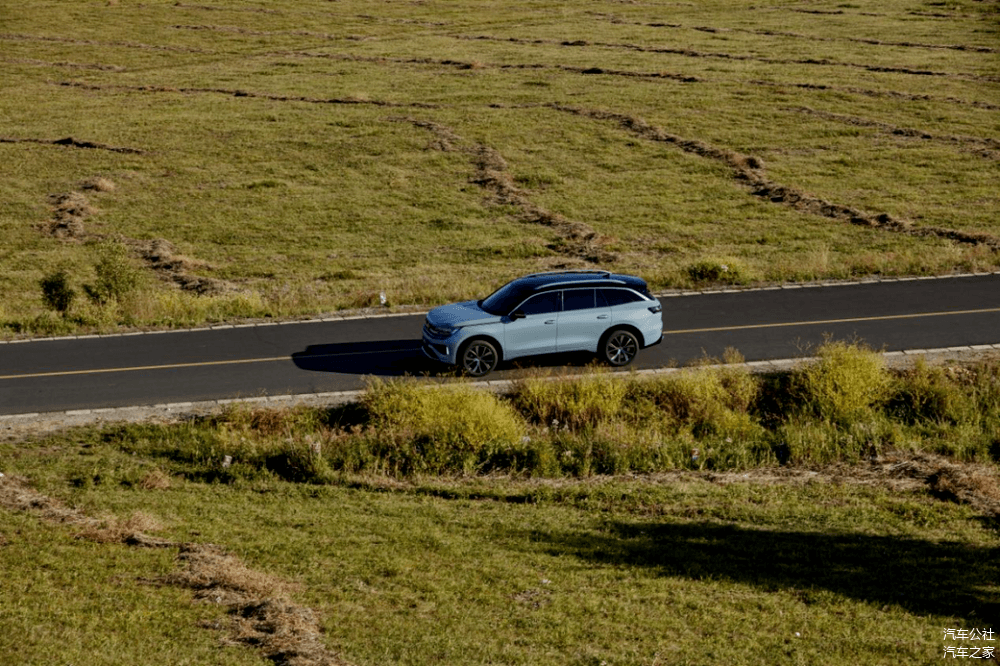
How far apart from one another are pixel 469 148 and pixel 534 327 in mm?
27291

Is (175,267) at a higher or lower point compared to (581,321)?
higher

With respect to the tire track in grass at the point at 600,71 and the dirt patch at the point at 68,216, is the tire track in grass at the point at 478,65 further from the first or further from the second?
the dirt patch at the point at 68,216

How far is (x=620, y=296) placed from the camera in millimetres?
22094

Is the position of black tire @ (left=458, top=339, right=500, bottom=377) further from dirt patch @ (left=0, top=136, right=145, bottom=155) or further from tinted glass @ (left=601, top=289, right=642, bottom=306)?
dirt patch @ (left=0, top=136, right=145, bottom=155)

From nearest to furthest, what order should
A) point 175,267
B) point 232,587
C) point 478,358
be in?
1. point 232,587
2. point 478,358
3. point 175,267

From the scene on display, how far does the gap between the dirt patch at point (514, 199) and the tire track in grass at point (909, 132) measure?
16.5m

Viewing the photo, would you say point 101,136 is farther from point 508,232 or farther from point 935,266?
point 935,266

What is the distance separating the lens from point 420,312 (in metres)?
26.0

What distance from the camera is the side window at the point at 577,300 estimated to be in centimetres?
2173

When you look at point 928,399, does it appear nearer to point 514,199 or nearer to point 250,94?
point 514,199

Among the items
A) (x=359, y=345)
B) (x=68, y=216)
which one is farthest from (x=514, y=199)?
(x=359, y=345)

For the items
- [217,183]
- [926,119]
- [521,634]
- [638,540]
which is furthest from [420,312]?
[926,119]

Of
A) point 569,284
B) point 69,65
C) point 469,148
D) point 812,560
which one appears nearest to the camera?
point 812,560

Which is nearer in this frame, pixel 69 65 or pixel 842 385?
pixel 842 385
